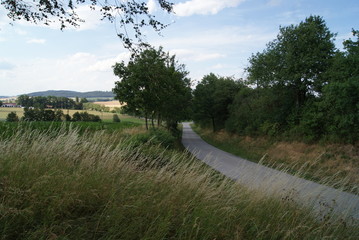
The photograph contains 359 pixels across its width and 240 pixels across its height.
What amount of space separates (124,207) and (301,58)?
21.3 metres

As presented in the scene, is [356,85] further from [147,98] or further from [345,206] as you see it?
[147,98]

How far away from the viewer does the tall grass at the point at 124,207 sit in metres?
2.71

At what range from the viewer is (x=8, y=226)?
247cm

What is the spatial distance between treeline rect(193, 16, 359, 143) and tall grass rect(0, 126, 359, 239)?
567 inches

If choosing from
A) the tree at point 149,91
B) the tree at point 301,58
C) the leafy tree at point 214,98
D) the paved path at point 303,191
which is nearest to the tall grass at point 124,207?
the paved path at point 303,191

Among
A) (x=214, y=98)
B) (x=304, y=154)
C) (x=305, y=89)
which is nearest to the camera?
(x=304, y=154)

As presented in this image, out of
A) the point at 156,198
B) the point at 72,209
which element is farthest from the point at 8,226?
the point at 156,198

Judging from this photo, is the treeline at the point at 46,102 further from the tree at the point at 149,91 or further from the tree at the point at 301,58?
the tree at the point at 301,58

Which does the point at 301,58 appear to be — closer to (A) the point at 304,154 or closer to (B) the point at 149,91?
(A) the point at 304,154

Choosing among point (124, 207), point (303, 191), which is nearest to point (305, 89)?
point (303, 191)

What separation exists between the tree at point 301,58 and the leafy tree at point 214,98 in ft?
43.0

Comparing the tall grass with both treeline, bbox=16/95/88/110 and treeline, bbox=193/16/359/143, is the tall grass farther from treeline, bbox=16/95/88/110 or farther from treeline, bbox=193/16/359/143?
treeline, bbox=16/95/88/110

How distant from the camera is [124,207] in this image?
3004 millimetres

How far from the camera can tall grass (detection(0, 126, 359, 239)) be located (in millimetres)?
2711
